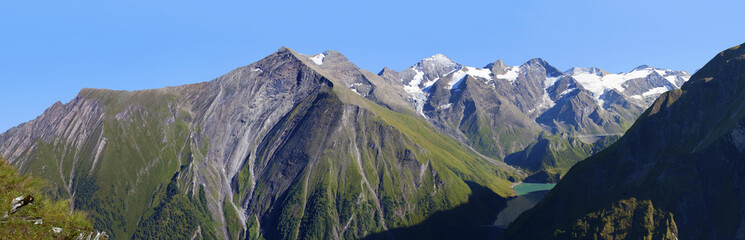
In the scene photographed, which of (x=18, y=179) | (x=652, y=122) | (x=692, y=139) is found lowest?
(x=18, y=179)

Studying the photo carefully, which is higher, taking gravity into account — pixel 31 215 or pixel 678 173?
pixel 678 173

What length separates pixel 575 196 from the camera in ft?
625

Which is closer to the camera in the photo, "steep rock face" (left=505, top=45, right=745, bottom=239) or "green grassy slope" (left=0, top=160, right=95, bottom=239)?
Answer: "green grassy slope" (left=0, top=160, right=95, bottom=239)

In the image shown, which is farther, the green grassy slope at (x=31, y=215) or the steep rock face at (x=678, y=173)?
the steep rock face at (x=678, y=173)

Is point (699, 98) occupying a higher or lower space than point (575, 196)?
higher

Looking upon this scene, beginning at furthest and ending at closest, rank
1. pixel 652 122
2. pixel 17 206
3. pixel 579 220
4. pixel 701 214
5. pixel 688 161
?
pixel 652 122 < pixel 579 220 < pixel 688 161 < pixel 701 214 < pixel 17 206

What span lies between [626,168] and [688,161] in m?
32.1

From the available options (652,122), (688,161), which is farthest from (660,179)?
(652,122)

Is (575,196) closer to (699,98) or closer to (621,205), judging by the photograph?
(621,205)

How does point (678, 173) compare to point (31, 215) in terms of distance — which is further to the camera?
point (678, 173)

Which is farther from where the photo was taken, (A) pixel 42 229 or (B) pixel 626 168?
(B) pixel 626 168

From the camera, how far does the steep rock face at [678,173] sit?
472ft

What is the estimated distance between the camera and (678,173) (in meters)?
156

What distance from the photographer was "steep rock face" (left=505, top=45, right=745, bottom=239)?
143750 mm
